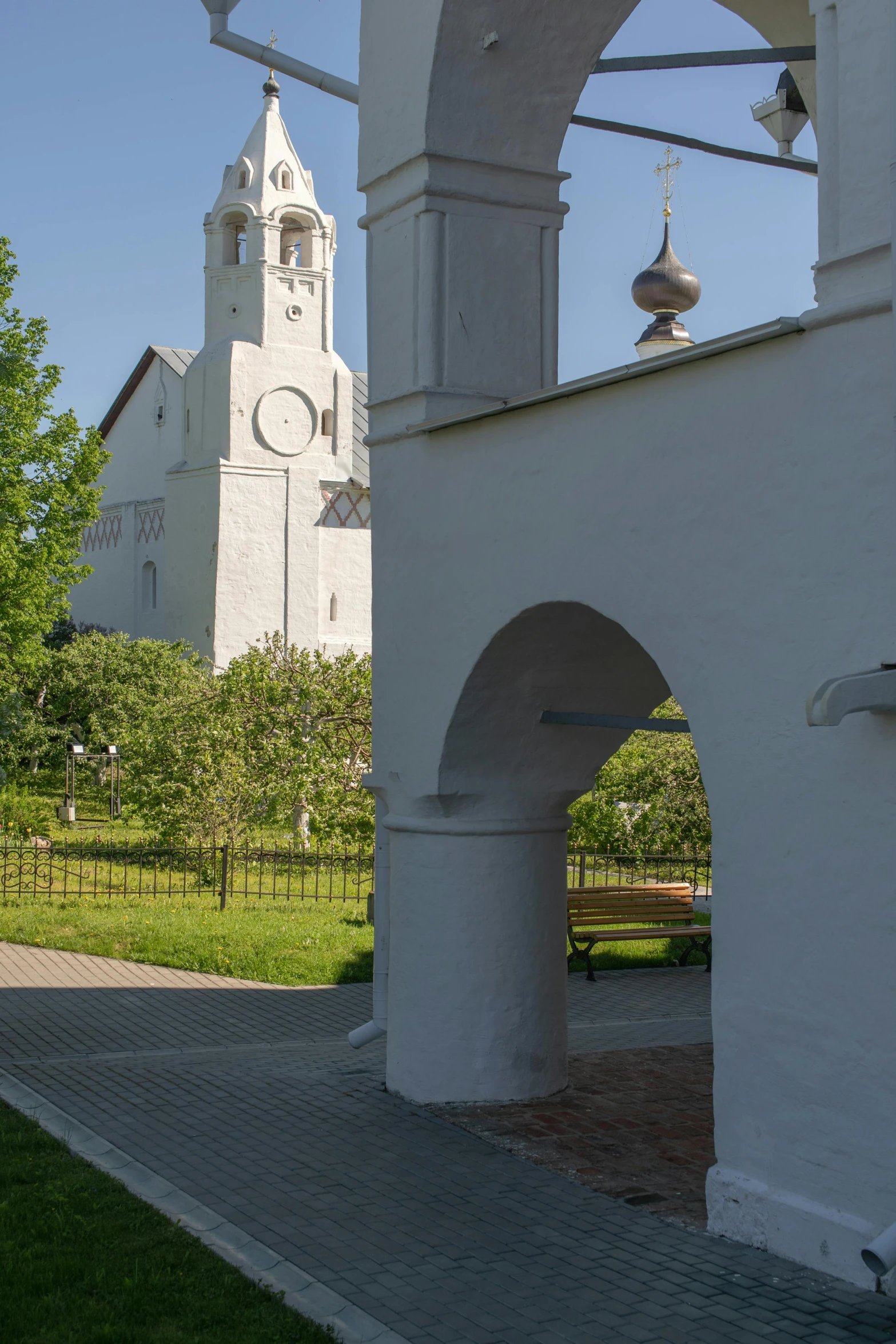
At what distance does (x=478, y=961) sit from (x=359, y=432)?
34.9 metres

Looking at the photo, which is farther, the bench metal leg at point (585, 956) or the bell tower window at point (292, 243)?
the bell tower window at point (292, 243)

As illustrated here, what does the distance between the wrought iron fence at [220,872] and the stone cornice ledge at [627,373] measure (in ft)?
30.3

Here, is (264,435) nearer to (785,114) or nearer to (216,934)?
(216,934)

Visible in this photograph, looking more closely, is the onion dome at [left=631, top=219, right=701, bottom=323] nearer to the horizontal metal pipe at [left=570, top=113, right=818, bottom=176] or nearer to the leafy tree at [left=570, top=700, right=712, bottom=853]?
the leafy tree at [left=570, top=700, right=712, bottom=853]

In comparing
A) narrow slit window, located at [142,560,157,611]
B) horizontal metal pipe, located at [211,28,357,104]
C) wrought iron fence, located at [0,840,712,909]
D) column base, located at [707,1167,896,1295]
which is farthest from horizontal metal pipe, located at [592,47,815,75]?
narrow slit window, located at [142,560,157,611]

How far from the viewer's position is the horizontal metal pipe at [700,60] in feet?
28.1

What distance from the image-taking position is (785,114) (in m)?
11.0

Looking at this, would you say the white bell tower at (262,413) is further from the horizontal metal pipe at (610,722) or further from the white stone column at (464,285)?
the horizontal metal pipe at (610,722)

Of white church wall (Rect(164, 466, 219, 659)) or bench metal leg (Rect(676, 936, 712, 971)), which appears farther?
white church wall (Rect(164, 466, 219, 659))

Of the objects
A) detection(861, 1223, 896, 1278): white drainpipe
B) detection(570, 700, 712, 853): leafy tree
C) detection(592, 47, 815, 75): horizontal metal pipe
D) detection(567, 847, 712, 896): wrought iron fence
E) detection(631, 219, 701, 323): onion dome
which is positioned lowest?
detection(861, 1223, 896, 1278): white drainpipe

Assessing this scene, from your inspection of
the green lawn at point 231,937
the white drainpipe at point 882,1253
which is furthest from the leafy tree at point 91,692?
the white drainpipe at point 882,1253

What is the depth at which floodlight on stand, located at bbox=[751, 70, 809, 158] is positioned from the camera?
10984mm

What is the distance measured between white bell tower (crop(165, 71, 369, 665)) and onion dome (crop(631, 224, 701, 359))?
1774cm

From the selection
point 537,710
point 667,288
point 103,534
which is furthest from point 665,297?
point 103,534
